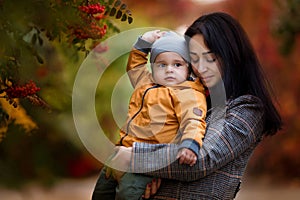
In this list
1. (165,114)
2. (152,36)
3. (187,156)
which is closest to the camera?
(187,156)

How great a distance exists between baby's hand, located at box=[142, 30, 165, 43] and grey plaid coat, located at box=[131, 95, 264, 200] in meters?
0.30

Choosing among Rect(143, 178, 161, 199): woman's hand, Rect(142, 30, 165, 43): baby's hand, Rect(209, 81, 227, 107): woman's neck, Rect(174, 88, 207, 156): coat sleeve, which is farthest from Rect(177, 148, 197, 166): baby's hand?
Rect(142, 30, 165, 43): baby's hand

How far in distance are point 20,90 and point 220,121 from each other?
603mm

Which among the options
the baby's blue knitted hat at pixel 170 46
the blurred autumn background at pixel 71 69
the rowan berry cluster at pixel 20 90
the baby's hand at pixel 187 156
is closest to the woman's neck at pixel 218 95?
the baby's blue knitted hat at pixel 170 46

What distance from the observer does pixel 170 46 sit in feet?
7.82

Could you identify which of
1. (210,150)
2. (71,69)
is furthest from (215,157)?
(71,69)

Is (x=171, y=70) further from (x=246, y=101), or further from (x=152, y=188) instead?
(x=152, y=188)

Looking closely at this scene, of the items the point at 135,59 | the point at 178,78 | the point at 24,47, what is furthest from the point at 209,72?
the point at 24,47

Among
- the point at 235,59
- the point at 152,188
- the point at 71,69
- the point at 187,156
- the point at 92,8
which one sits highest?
the point at 92,8

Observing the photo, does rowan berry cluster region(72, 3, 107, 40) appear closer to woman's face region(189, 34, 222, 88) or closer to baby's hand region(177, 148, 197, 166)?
woman's face region(189, 34, 222, 88)

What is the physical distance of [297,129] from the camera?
8508mm

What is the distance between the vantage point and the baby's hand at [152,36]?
250 cm

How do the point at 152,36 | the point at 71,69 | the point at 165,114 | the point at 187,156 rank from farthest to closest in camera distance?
1. the point at 71,69
2. the point at 152,36
3. the point at 165,114
4. the point at 187,156

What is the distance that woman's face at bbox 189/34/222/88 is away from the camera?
7.80ft
